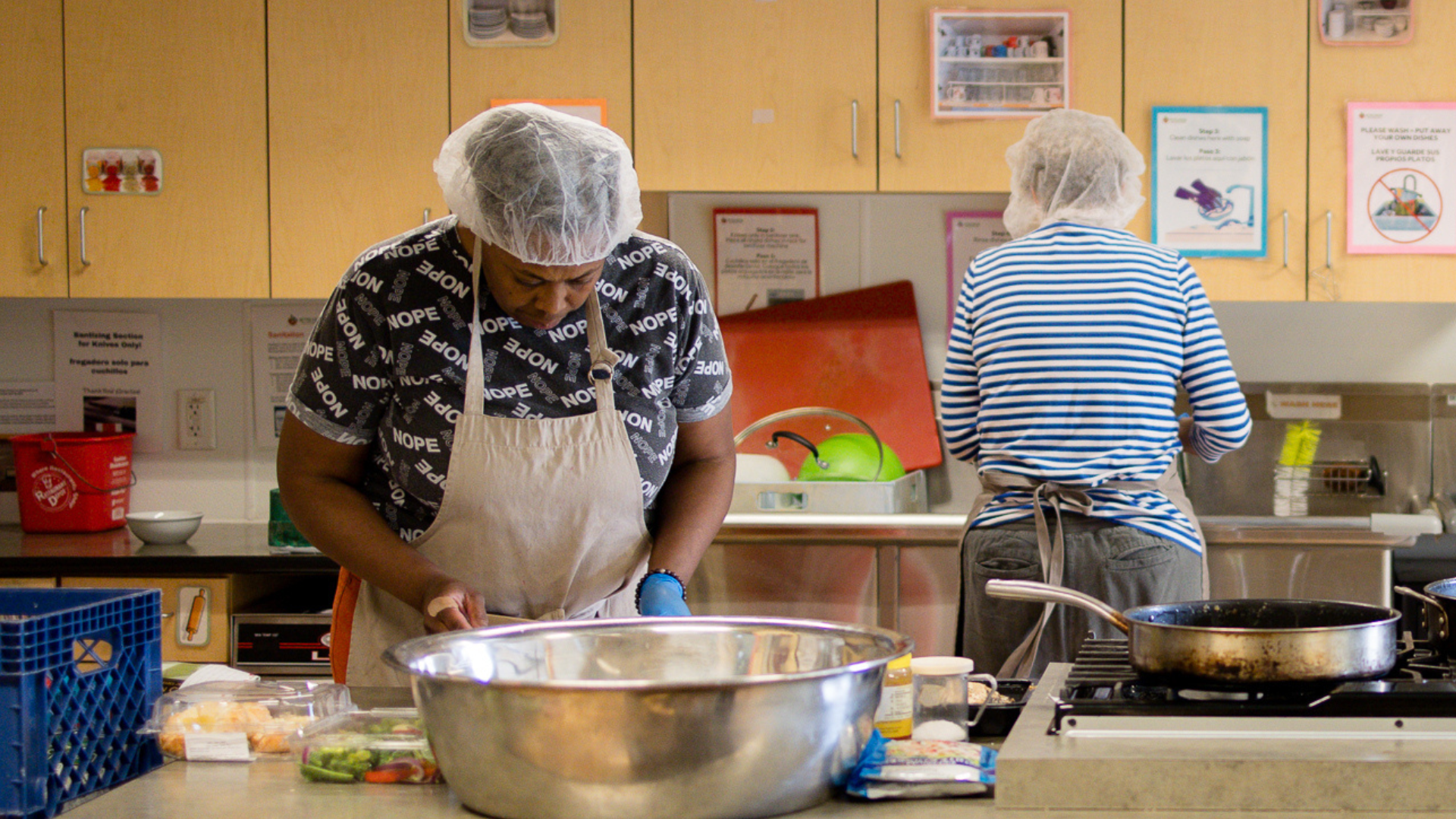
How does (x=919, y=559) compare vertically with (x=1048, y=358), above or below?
below

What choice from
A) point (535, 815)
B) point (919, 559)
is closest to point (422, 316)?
point (535, 815)

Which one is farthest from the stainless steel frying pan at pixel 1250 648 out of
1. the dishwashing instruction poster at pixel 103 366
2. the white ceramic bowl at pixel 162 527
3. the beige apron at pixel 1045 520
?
the dishwashing instruction poster at pixel 103 366

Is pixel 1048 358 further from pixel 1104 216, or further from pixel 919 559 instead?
pixel 919 559

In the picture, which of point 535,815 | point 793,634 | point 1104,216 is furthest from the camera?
point 1104,216

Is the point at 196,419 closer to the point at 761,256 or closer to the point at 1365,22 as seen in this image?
the point at 761,256

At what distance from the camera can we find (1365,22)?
2873mm

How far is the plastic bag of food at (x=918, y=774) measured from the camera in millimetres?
964

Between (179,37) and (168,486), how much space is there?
109 cm

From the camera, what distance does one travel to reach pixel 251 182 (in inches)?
118

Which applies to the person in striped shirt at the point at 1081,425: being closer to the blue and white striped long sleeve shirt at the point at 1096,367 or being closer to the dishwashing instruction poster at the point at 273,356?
the blue and white striped long sleeve shirt at the point at 1096,367

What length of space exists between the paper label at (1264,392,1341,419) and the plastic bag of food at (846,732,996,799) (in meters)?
2.37

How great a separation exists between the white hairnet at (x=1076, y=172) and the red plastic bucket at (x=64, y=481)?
2138 mm

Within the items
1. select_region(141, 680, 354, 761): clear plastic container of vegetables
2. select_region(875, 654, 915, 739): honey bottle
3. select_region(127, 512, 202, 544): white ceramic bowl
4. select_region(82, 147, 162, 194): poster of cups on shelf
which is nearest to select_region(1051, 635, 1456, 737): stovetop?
select_region(875, 654, 915, 739): honey bottle

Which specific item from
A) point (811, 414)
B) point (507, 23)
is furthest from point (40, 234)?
point (811, 414)
